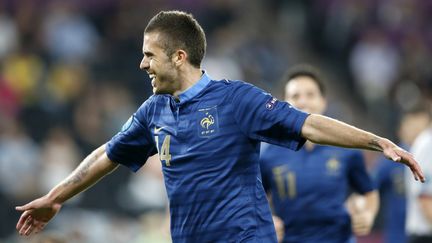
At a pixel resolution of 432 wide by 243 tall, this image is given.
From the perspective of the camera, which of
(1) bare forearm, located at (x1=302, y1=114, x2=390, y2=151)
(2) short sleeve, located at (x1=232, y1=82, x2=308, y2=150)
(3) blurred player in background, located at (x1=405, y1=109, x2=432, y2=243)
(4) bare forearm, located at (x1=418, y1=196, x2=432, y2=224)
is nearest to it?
(1) bare forearm, located at (x1=302, y1=114, x2=390, y2=151)

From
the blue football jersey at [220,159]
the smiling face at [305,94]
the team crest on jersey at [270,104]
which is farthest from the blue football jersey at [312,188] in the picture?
the team crest on jersey at [270,104]

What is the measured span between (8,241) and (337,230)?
6.15 metres

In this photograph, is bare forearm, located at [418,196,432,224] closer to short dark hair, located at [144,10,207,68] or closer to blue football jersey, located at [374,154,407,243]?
blue football jersey, located at [374,154,407,243]

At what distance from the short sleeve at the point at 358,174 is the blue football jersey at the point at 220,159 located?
99.7 inches

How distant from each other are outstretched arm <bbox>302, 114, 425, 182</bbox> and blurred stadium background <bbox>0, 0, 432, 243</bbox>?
19.8ft

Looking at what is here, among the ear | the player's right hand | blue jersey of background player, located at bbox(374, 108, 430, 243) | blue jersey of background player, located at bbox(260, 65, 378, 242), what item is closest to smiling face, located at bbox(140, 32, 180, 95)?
→ the ear

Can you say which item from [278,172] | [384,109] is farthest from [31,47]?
[278,172]

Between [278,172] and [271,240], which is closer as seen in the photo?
[271,240]

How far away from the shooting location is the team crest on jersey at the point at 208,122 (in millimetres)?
6320

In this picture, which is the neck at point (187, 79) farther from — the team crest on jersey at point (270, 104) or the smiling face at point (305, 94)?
the smiling face at point (305, 94)

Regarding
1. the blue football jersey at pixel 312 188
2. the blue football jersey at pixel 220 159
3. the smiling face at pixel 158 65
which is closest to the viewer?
the blue football jersey at pixel 220 159

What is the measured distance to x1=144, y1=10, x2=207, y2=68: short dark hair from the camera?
21.1 ft

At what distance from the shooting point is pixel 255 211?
20.8 feet

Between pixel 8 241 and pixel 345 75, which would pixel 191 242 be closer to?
pixel 8 241
